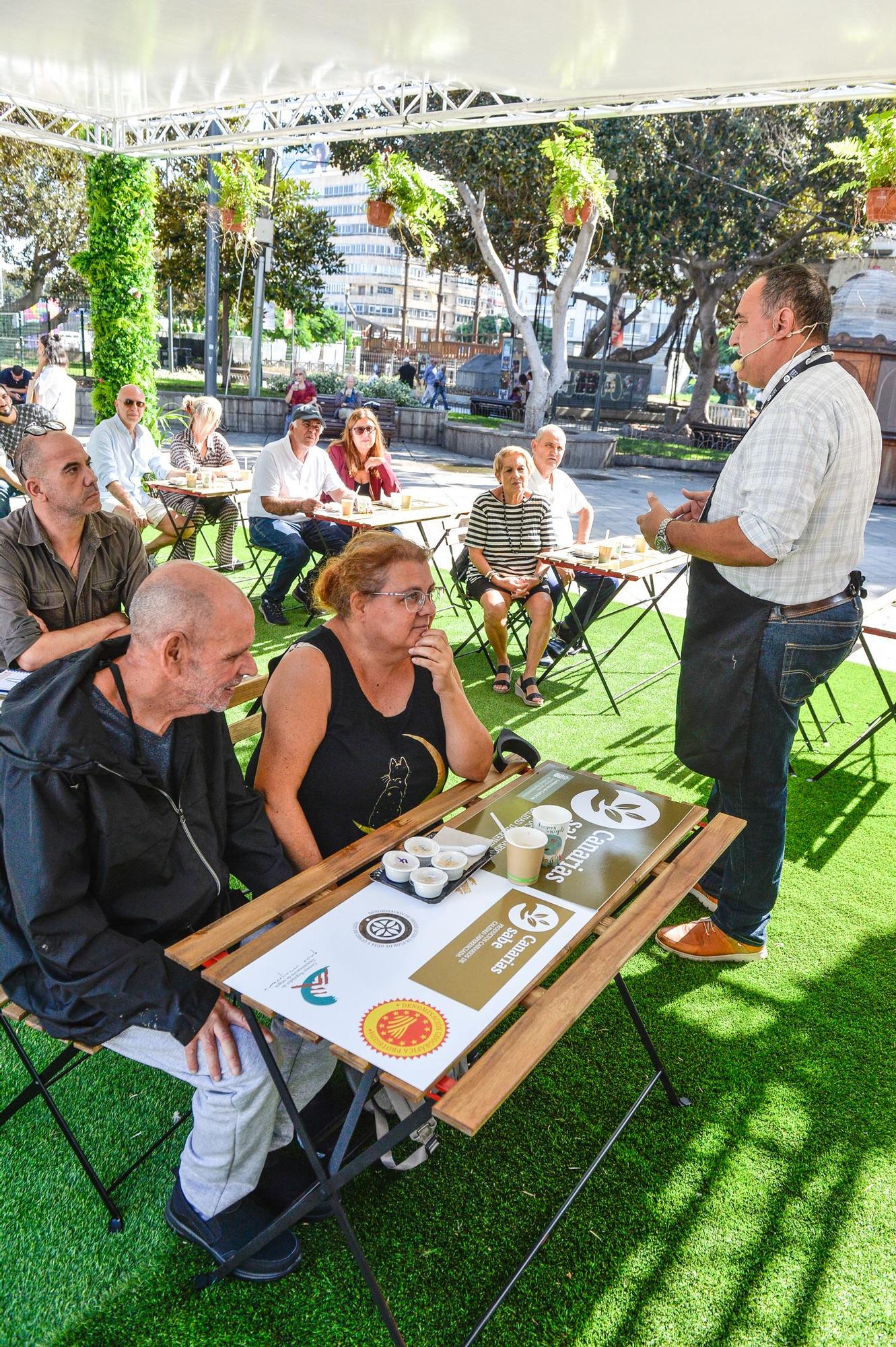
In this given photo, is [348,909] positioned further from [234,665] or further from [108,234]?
[108,234]

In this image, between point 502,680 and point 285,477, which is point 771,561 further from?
point 285,477

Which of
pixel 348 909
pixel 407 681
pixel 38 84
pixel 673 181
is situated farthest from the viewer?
pixel 673 181

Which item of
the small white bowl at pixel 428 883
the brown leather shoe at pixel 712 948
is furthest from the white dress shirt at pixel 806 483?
the small white bowl at pixel 428 883

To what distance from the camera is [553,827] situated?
6.82ft

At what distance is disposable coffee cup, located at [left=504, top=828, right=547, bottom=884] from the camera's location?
191 cm

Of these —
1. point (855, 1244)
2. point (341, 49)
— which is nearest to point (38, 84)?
point (341, 49)

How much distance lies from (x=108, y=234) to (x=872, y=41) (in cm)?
772

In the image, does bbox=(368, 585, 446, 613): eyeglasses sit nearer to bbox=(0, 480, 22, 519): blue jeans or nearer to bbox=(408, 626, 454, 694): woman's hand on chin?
bbox=(408, 626, 454, 694): woman's hand on chin

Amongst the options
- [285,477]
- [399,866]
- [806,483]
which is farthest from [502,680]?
[399,866]

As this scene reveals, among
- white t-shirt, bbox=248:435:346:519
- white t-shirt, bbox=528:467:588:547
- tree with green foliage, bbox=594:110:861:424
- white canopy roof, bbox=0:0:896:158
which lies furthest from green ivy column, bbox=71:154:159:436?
tree with green foliage, bbox=594:110:861:424

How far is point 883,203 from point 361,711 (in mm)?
5763

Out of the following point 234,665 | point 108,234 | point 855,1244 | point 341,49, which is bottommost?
point 855,1244

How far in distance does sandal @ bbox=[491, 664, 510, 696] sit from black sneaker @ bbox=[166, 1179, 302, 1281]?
3696 millimetres

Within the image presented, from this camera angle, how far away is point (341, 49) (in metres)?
5.63
